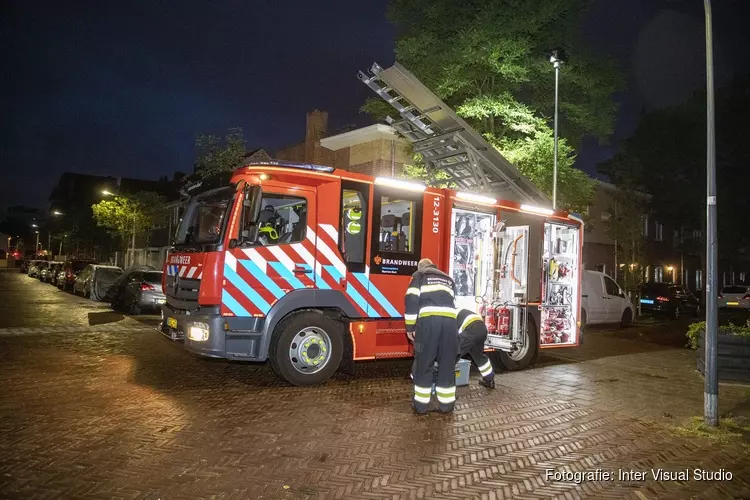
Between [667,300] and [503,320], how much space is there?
17.0 meters

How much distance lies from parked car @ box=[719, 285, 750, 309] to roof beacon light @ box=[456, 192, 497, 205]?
2340cm

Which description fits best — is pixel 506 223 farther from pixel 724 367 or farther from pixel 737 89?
pixel 737 89

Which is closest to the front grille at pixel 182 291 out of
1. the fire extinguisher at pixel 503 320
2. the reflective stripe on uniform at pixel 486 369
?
the reflective stripe on uniform at pixel 486 369

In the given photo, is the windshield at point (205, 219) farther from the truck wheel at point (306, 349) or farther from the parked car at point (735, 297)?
the parked car at point (735, 297)

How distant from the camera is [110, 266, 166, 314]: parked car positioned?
1558 cm

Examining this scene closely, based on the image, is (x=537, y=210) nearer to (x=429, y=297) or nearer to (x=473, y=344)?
(x=473, y=344)

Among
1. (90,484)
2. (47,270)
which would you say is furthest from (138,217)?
(90,484)

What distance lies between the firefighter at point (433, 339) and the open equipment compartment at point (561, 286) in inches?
164

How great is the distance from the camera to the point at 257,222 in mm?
6633

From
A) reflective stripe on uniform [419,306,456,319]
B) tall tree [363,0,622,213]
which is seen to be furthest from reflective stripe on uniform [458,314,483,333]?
tall tree [363,0,622,213]

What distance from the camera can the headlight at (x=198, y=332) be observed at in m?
6.69

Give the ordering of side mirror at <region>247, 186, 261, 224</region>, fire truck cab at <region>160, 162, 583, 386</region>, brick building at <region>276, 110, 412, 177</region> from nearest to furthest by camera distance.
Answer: side mirror at <region>247, 186, 261, 224</region> < fire truck cab at <region>160, 162, 583, 386</region> < brick building at <region>276, 110, 412, 177</region>

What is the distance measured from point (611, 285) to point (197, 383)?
14.1 metres

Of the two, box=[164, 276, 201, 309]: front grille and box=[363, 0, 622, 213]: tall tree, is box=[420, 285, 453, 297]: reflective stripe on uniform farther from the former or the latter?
box=[363, 0, 622, 213]: tall tree
